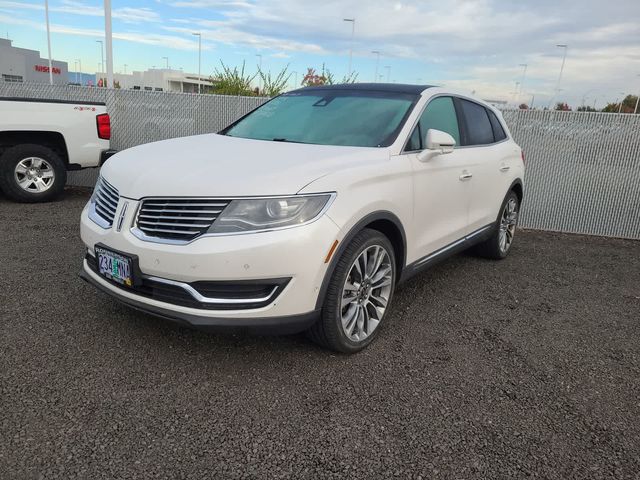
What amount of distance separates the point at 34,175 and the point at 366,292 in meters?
5.79

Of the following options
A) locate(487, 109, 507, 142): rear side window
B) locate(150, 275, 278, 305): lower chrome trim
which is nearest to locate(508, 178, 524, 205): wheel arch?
locate(487, 109, 507, 142): rear side window

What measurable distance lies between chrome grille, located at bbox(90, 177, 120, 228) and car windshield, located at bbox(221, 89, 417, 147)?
3.89ft

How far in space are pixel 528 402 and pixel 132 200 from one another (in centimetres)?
243

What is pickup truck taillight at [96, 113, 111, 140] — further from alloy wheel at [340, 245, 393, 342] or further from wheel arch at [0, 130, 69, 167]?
alloy wheel at [340, 245, 393, 342]

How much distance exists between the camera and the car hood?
2668 millimetres

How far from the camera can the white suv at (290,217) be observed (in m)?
2.61

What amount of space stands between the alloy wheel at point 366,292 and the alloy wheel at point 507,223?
8.13 ft

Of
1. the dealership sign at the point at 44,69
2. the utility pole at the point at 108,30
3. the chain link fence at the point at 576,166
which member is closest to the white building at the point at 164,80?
the dealership sign at the point at 44,69

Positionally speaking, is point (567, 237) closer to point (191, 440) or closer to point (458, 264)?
point (458, 264)

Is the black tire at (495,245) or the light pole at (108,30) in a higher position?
the light pole at (108,30)

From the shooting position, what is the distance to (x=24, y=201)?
6.99 metres

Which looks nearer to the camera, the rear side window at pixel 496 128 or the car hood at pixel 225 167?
the car hood at pixel 225 167

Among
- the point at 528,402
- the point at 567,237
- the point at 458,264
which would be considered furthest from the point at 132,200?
the point at 567,237

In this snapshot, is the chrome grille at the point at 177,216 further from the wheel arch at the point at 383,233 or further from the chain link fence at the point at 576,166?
the chain link fence at the point at 576,166
